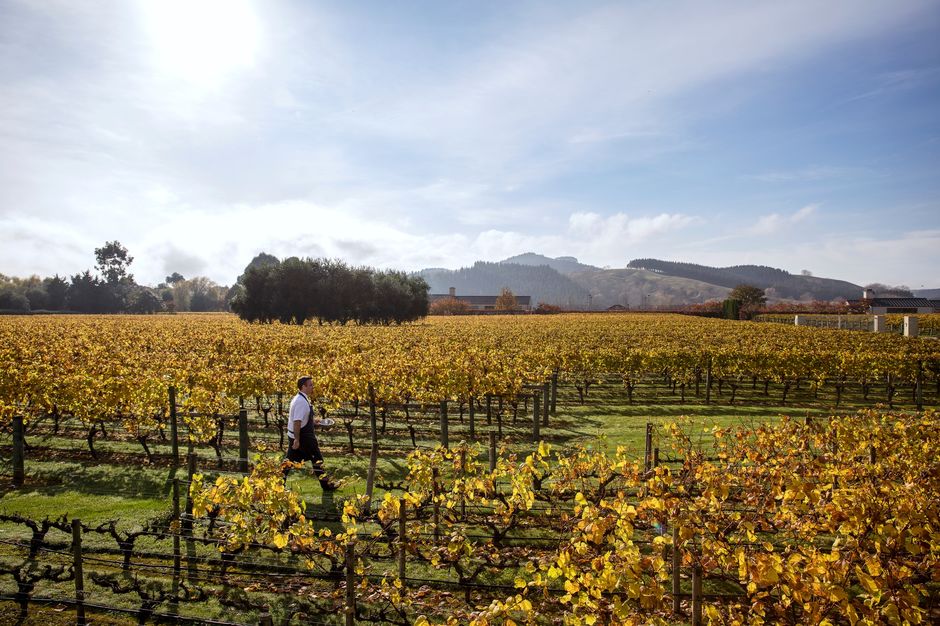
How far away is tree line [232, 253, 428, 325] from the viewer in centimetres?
5828

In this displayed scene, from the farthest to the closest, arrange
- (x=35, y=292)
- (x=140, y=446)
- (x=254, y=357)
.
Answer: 1. (x=35, y=292)
2. (x=254, y=357)
3. (x=140, y=446)

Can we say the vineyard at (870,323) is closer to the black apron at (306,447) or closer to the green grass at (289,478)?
the green grass at (289,478)

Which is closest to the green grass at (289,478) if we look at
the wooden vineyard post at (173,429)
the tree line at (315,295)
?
the wooden vineyard post at (173,429)

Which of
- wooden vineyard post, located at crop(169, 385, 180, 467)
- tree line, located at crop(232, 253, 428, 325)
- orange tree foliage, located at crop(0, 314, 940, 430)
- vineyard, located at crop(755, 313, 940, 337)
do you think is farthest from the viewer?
tree line, located at crop(232, 253, 428, 325)

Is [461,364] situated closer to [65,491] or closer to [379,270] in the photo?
[65,491]

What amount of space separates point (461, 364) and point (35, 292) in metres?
103

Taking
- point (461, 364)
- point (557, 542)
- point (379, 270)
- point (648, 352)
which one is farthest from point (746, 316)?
point (557, 542)

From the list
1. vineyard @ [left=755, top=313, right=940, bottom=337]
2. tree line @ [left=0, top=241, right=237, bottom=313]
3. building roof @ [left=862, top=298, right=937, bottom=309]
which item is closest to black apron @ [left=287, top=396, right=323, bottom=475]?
vineyard @ [left=755, top=313, right=940, bottom=337]

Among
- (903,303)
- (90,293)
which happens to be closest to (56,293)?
(90,293)

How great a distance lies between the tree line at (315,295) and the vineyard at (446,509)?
1507 inches

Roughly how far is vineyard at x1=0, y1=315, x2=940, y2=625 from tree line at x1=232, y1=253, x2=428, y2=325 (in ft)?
126

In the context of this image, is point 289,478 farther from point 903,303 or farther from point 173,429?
point 903,303

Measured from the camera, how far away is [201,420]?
1195 cm

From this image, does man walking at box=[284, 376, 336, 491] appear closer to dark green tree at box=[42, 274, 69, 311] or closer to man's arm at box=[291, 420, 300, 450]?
man's arm at box=[291, 420, 300, 450]
